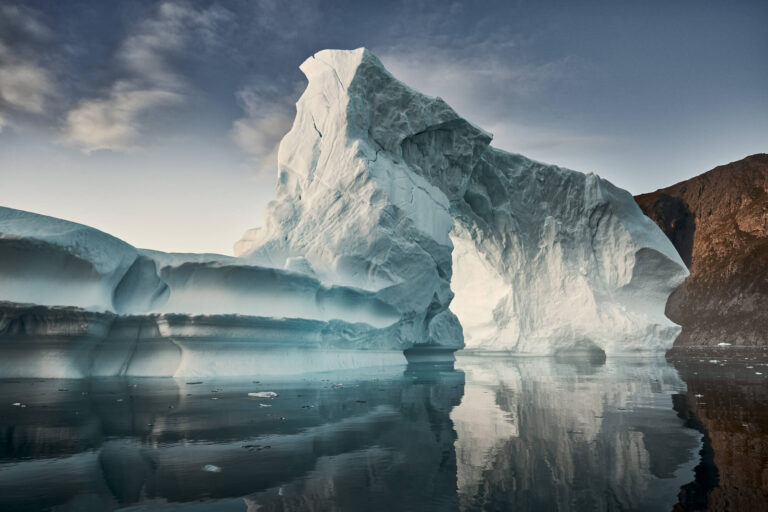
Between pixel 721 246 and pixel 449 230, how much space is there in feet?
231

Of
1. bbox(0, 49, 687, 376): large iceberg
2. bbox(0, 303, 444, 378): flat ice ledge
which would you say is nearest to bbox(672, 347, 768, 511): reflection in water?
bbox(0, 303, 444, 378): flat ice ledge

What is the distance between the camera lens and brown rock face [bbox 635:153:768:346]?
62050 mm

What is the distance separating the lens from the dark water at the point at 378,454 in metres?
2.25

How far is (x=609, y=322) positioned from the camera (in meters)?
20.0

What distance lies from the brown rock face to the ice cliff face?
4470cm

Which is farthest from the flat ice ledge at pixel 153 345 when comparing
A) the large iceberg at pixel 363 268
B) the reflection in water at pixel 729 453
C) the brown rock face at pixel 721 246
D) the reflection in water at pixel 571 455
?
the brown rock face at pixel 721 246

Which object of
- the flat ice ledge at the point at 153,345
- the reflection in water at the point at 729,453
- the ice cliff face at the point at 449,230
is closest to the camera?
the reflection in water at the point at 729,453

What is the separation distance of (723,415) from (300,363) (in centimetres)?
707

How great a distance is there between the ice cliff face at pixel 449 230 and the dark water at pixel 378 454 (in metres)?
5.97

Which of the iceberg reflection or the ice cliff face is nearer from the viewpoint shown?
the iceberg reflection

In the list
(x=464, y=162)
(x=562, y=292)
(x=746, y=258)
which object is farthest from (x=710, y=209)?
(x=464, y=162)

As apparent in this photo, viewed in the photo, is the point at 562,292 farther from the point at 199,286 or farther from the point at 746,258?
the point at 746,258

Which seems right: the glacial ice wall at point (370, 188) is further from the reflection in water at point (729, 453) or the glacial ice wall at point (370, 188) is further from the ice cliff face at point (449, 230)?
the reflection in water at point (729, 453)

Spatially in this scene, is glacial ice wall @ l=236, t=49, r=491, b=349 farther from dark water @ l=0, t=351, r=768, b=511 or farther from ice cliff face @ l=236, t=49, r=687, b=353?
dark water @ l=0, t=351, r=768, b=511
